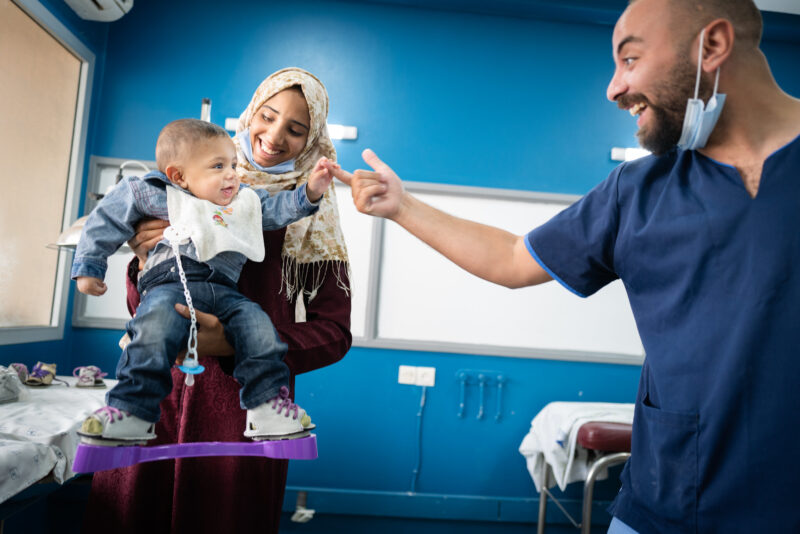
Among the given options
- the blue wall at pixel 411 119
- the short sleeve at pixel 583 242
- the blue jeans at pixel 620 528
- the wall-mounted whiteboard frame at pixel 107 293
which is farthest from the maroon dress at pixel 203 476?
the wall-mounted whiteboard frame at pixel 107 293

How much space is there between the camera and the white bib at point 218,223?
3.26 ft

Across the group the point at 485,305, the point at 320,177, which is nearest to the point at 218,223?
the point at 320,177

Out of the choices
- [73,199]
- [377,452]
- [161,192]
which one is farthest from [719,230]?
[73,199]

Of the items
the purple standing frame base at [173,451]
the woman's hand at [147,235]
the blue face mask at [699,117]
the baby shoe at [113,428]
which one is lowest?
the purple standing frame base at [173,451]

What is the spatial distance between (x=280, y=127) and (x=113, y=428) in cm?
63

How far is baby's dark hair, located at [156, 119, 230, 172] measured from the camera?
3.43 feet

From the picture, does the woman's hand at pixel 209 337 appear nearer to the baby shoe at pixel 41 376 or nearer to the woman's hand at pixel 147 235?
the woman's hand at pixel 147 235

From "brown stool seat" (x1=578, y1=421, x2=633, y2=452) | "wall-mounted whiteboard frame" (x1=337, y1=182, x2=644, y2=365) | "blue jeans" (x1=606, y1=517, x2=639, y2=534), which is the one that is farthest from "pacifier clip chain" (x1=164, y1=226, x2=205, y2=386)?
"wall-mounted whiteboard frame" (x1=337, y1=182, x2=644, y2=365)

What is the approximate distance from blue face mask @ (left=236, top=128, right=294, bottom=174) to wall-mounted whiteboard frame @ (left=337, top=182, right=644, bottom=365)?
2016 mm

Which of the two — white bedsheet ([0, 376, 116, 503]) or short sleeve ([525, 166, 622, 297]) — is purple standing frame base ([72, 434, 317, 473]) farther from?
white bedsheet ([0, 376, 116, 503])

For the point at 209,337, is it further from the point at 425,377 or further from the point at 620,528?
the point at 425,377

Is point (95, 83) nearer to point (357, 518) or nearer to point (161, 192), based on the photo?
point (161, 192)

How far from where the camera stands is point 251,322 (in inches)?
38.2

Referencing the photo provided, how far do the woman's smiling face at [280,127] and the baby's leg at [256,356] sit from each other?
1.16 feet
